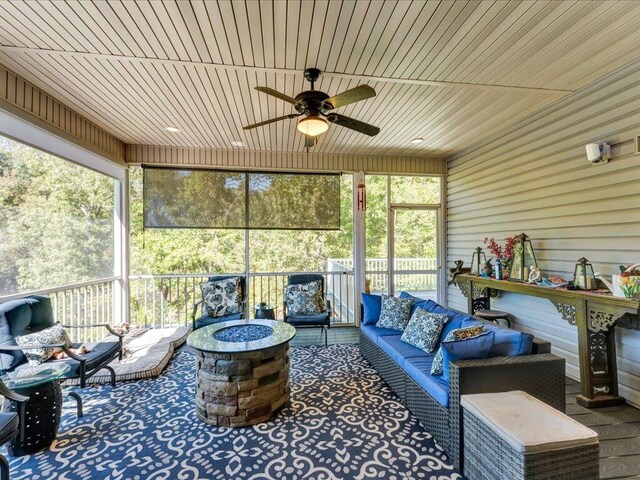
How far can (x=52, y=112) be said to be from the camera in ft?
10.8

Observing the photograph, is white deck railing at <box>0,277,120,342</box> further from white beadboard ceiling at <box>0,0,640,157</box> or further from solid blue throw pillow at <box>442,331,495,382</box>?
solid blue throw pillow at <box>442,331,495,382</box>

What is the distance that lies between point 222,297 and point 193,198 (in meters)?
1.71

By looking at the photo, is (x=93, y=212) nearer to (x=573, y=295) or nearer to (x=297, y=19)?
(x=297, y=19)

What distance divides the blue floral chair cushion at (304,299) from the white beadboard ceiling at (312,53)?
2.49m

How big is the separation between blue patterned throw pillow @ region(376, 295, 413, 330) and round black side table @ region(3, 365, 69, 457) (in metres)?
2.94

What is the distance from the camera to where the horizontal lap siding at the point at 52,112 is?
9.06ft

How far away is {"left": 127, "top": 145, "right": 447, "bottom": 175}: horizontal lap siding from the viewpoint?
4926 mm

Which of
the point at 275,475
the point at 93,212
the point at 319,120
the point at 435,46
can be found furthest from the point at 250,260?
the point at 435,46

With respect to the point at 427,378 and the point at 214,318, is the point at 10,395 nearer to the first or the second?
the point at 214,318

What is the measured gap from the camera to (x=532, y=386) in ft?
6.56

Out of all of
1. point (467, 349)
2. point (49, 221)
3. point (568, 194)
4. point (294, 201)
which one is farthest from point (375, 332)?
point (49, 221)

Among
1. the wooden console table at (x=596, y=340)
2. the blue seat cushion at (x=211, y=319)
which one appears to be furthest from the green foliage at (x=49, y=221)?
the wooden console table at (x=596, y=340)

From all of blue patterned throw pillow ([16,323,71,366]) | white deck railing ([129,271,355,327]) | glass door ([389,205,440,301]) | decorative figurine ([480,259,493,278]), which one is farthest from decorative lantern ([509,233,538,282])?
blue patterned throw pillow ([16,323,71,366])

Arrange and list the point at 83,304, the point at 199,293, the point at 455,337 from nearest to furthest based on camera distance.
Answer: the point at 455,337 < the point at 83,304 < the point at 199,293
